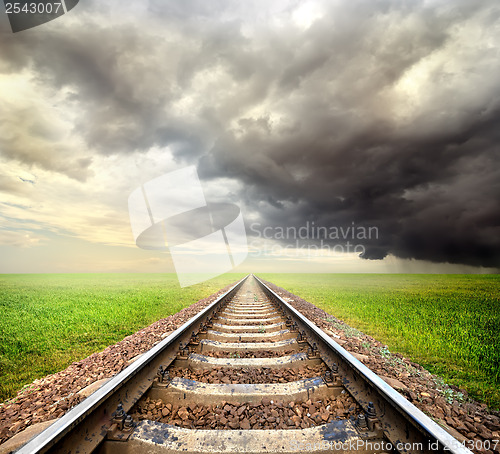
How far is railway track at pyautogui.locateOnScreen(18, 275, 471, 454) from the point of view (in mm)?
1722

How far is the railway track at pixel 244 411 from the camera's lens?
1722 mm

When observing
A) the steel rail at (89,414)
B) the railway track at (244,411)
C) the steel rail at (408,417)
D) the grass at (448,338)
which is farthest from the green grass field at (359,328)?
the steel rail at (89,414)

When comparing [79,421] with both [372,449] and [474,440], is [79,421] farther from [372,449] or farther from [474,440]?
[474,440]

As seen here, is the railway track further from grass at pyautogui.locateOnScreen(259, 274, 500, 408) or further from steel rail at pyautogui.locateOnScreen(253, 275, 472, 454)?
grass at pyautogui.locateOnScreen(259, 274, 500, 408)

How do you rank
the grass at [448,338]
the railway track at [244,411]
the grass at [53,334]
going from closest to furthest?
the railway track at [244,411], the grass at [448,338], the grass at [53,334]

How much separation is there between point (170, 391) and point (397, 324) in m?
6.83

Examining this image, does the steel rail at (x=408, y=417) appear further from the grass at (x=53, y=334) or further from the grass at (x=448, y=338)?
the grass at (x=53, y=334)

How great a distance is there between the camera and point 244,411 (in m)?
2.25

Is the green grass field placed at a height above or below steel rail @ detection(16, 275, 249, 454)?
below

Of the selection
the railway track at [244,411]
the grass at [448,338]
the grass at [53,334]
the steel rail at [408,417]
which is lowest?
the grass at [448,338]

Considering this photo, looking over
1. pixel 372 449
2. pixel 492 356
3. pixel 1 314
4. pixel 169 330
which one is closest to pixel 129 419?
pixel 372 449

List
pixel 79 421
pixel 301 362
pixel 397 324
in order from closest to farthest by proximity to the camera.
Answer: pixel 79 421, pixel 301 362, pixel 397 324

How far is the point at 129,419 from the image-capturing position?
1.92 m

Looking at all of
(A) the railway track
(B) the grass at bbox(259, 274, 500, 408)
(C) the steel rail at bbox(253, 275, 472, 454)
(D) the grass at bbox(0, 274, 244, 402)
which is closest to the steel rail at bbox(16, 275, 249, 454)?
(A) the railway track
